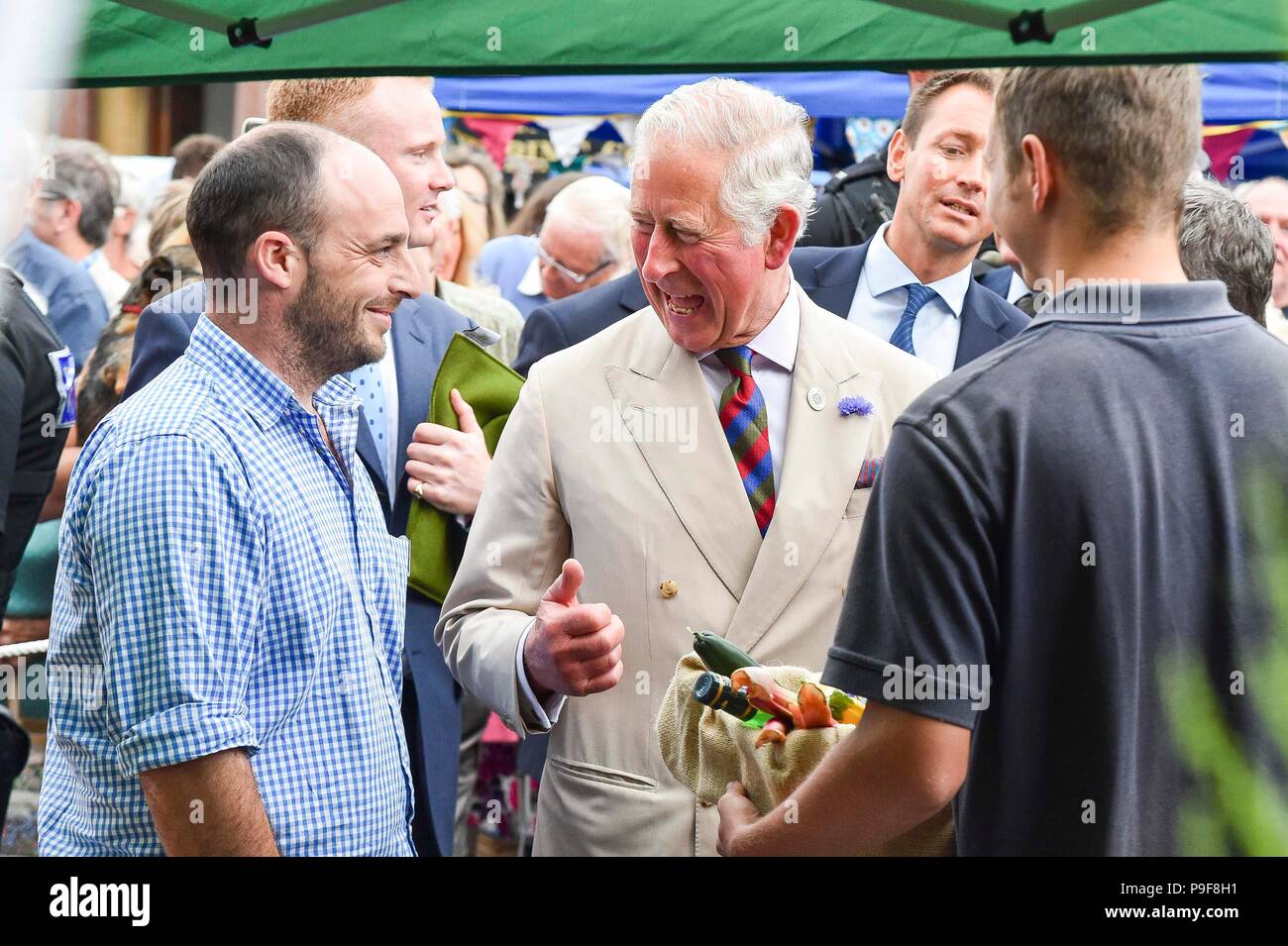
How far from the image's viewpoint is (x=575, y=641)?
8.43ft

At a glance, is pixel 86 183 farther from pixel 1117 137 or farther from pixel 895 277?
pixel 1117 137

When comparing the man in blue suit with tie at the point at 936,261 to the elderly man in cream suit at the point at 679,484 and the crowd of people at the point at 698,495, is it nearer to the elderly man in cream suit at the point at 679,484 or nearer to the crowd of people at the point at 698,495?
the crowd of people at the point at 698,495

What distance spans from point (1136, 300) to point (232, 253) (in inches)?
59.8

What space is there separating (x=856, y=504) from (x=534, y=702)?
0.70 metres

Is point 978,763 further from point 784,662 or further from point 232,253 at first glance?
point 232,253

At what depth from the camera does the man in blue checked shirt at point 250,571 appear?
229 centimetres

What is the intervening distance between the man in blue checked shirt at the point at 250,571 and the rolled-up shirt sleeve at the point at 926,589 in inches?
37.7

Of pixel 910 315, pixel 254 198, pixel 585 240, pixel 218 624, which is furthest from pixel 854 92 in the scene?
pixel 218 624

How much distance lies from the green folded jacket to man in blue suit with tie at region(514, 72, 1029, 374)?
1.06 ft
